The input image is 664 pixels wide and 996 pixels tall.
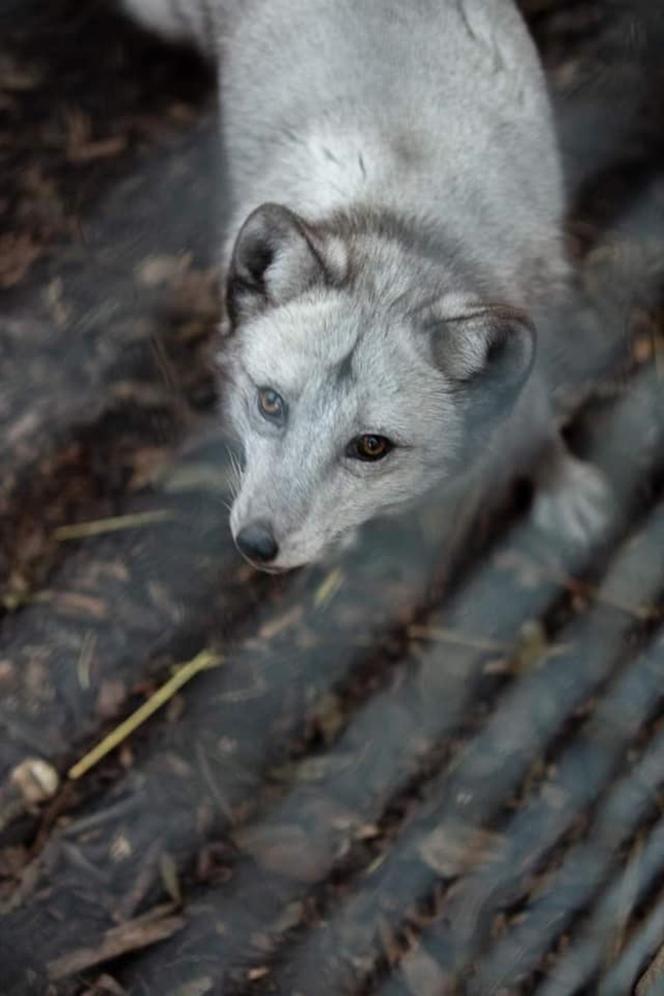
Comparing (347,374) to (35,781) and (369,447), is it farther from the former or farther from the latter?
(35,781)

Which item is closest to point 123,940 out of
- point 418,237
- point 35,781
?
point 35,781

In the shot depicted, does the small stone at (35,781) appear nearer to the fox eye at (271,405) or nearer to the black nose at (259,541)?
the black nose at (259,541)

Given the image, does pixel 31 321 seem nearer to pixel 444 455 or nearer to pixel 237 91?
pixel 237 91

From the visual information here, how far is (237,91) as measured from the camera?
3.07m

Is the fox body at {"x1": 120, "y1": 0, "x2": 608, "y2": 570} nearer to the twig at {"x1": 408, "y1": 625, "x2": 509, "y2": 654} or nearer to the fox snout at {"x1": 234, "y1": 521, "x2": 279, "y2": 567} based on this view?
the fox snout at {"x1": 234, "y1": 521, "x2": 279, "y2": 567}

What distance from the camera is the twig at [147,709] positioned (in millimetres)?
2816

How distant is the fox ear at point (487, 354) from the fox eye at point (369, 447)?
0.16 m

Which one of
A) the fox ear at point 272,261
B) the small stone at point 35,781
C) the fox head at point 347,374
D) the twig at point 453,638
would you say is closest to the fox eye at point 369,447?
the fox head at point 347,374

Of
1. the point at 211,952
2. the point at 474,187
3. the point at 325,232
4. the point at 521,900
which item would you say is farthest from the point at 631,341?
the point at 211,952

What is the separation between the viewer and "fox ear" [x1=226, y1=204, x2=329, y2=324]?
2395 millimetres

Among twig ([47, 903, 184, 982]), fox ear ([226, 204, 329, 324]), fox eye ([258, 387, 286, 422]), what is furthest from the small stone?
fox ear ([226, 204, 329, 324])

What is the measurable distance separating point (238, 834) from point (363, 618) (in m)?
0.54

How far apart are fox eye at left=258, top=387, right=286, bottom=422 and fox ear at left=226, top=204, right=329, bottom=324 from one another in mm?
167

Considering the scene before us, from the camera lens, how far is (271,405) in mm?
2498
